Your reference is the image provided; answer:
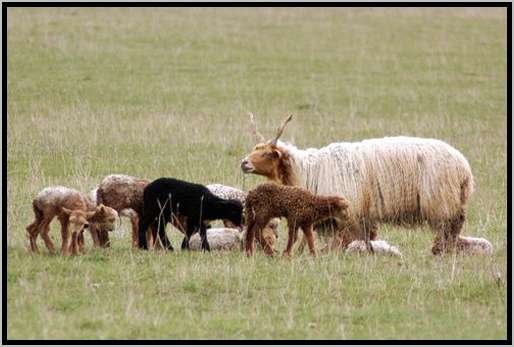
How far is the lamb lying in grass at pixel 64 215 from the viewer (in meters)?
10.6

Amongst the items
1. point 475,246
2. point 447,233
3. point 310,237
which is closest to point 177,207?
point 310,237

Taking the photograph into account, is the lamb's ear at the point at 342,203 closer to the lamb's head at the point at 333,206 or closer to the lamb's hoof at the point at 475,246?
the lamb's head at the point at 333,206

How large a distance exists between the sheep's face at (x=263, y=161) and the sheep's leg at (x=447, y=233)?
1595 mm

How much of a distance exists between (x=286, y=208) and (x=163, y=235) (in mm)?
1101

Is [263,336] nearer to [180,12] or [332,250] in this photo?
[332,250]

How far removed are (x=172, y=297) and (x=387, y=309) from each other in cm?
157

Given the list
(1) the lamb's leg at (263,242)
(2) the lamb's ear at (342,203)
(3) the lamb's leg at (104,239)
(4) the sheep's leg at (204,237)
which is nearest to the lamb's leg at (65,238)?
(3) the lamb's leg at (104,239)

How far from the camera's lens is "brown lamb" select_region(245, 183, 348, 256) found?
11141mm

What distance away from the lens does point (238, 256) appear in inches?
436

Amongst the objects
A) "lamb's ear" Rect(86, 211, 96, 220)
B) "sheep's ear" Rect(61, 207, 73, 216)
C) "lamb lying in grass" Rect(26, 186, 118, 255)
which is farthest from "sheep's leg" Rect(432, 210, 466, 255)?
"sheep's ear" Rect(61, 207, 73, 216)

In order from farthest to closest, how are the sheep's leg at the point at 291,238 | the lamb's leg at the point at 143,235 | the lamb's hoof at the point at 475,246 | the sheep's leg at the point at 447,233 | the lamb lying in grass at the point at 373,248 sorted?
the sheep's leg at the point at 447,233, the lamb's hoof at the point at 475,246, the lamb lying in grass at the point at 373,248, the lamb's leg at the point at 143,235, the sheep's leg at the point at 291,238

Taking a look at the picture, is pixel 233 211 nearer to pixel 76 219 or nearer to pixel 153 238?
pixel 153 238

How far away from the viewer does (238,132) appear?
20.2 meters

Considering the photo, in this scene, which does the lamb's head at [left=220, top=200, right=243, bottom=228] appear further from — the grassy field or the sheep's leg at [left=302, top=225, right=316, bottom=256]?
the sheep's leg at [left=302, top=225, right=316, bottom=256]
